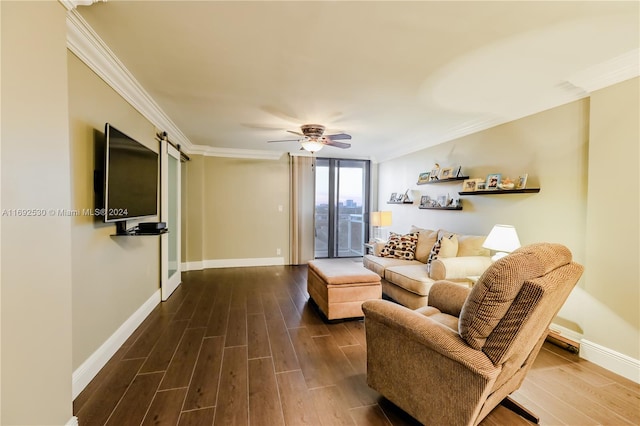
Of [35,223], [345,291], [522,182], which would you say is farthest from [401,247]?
[35,223]

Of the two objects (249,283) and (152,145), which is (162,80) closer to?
(152,145)

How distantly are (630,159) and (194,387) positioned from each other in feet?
12.2

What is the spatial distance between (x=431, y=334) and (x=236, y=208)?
487cm

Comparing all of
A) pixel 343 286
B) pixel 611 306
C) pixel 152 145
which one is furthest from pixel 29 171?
pixel 611 306

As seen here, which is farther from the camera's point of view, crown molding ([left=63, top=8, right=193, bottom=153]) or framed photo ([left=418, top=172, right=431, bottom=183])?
framed photo ([left=418, top=172, right=431, bottom=183])

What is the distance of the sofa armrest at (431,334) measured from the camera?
1.25m

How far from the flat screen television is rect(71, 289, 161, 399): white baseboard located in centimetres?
94

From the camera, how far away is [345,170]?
6.41m

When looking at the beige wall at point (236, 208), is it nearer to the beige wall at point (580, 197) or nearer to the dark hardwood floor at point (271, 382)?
the dark hardwood floor at point (271, 382)

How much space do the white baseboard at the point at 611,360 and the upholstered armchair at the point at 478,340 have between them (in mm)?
1253

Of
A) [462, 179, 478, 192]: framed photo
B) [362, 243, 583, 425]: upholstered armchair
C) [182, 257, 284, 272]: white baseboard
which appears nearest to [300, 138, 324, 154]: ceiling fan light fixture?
[462, 179, 478, 192]: framed photo

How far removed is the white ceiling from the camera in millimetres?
1613

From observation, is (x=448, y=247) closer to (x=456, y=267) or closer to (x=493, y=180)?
(x=456, y=267)

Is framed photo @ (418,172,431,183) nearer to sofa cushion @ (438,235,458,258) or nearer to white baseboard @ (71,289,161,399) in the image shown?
sofa cushion @ (438,235,458,258)
